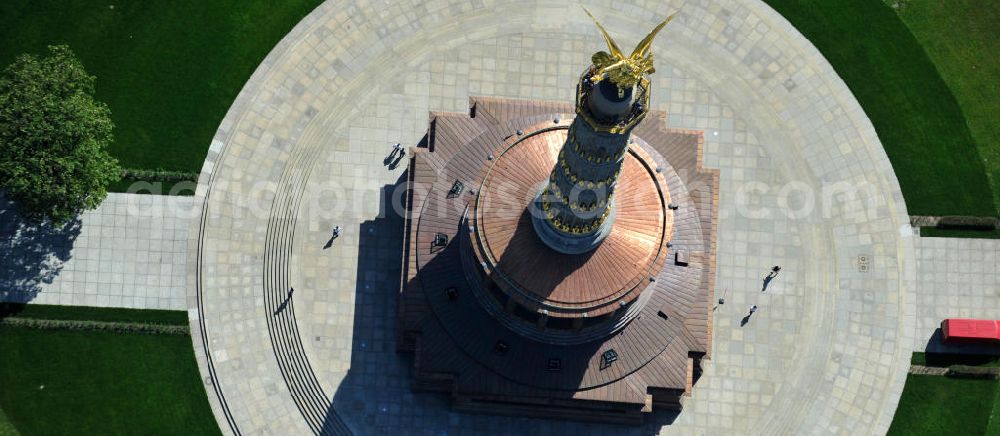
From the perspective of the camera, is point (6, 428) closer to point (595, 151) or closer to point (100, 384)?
point (100, 384)

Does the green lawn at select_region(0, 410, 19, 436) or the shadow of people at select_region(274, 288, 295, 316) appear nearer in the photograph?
the green lawn at select_region(0, 410, 19, 436)

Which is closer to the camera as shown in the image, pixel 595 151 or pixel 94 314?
pixel 595 151

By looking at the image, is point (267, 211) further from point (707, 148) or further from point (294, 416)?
point (707, 148)

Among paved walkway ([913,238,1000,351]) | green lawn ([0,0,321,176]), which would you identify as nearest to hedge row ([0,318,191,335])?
green lawn ([0,0,321,176])

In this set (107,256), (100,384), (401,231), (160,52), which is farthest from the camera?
(160,52)

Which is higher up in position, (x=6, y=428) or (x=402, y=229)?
(x=402, y=229)

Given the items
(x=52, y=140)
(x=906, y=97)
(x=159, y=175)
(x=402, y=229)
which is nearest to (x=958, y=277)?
(x=906, y=97)

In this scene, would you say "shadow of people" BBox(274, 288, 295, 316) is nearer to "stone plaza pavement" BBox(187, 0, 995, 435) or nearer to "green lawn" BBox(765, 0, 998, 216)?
"stone plaza pavement" BBox(187, 0, 995, 435)

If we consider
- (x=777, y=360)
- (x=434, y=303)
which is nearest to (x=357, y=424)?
(x=434, y=303)
